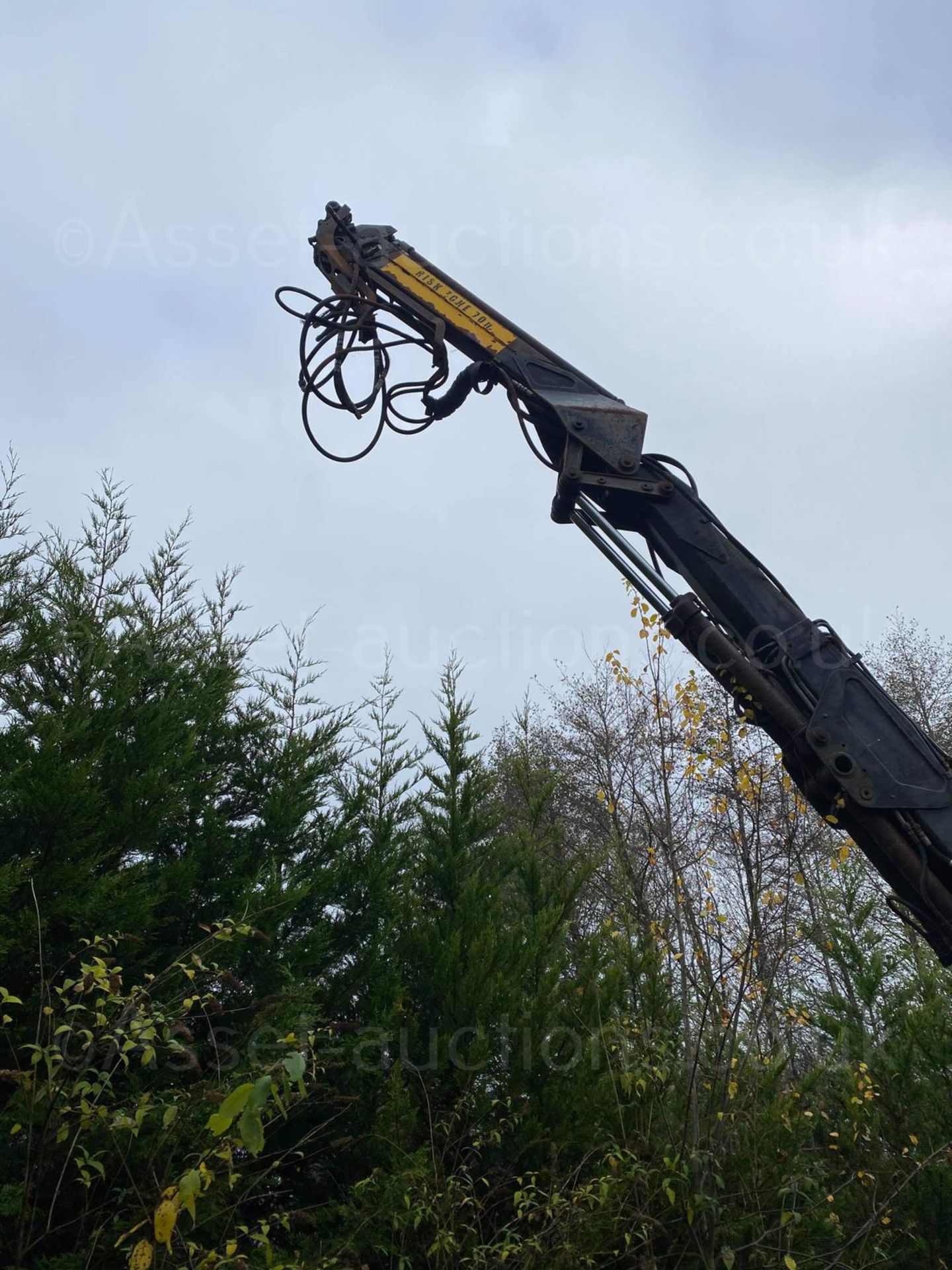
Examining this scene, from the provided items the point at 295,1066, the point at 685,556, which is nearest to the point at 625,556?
the point at 685,556

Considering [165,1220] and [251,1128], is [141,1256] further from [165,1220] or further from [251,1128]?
[251,1128]

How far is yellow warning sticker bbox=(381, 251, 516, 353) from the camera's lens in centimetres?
479

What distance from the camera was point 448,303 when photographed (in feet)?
15.9

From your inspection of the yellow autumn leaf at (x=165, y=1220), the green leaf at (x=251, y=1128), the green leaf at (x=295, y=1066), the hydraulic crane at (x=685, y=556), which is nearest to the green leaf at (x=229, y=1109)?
the green leaf at (x=251, y=1128)

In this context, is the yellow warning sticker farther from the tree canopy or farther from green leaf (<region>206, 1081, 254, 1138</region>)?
green leaf (<region>206, 1081, 254, 1138</region>)

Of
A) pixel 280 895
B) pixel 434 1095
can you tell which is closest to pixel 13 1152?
pixel 280 895

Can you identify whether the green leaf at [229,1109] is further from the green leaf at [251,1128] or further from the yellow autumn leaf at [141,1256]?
the yellow autumn leaf at [141,1256]

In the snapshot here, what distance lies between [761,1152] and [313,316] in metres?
5.04

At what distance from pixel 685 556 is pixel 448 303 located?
1.60 metres

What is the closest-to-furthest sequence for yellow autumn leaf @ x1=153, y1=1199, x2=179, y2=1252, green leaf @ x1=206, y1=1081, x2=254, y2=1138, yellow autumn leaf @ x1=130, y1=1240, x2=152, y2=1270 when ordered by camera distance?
green leaf @ x1=206, y1=1081, x2=254, y2=1138 < yellow autumn leaf @ x1=153, y1=1199, x2=179, y2=1252 < yellow autumn leaf @ x1=130, y1=1240, x2=152, y2=1270

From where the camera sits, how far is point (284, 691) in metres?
8.59

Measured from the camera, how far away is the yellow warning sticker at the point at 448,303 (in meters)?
4.79

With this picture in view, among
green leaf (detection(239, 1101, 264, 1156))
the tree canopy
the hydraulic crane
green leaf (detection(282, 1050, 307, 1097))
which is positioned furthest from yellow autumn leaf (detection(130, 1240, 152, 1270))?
the hydraulic crane

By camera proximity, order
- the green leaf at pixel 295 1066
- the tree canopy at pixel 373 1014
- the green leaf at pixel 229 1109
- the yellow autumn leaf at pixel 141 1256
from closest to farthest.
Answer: the green leaf at pixel 229 1109 < the green leaf at pixel 295 1066 < the yellow autumn leaf at pixel 141 1256 < the tree canopy at pixel 373 1014
